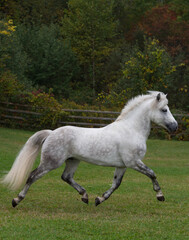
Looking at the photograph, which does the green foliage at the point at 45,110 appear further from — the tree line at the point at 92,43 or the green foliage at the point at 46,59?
the green foliage at the point at 46,59

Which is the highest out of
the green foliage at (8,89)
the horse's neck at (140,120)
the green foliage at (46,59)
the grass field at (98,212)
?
the horse's neck at (140,120)

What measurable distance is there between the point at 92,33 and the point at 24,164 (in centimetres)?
3515

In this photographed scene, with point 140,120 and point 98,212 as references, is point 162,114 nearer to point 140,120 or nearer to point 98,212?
point 140,120

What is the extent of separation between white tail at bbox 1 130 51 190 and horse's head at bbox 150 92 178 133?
1894 millimetres

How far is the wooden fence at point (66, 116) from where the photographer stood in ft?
78.6

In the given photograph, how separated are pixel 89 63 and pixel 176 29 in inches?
323

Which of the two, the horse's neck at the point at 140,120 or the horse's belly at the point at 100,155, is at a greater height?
the horse's neck at the point at 140,120

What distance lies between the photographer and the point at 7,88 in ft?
83.1

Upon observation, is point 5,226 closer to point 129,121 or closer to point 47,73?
point 129,121

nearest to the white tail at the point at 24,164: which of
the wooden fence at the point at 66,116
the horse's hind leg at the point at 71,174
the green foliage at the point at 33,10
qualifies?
the horse's hind leg at the point at 71,174

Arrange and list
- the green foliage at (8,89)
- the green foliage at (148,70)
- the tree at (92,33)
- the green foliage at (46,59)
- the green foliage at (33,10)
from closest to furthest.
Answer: the green foliage at (8,89) < the green foliage at (148,70) < the green foliage at (46,59) < the tree at (92,33) < the green foliage at (33,10)

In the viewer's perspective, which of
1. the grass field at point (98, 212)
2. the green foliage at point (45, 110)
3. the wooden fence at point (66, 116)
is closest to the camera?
the grass field at point (98, 212)

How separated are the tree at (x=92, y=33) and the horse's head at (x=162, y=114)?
107 feet

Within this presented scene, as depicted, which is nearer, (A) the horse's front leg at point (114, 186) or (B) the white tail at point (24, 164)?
(B) the white tail at point (24, 164)
